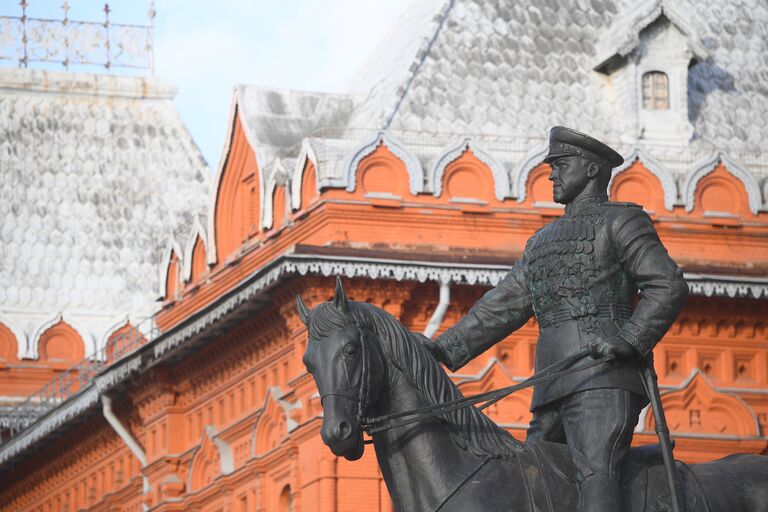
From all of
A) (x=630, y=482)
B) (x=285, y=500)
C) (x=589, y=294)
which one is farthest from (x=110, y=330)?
(x=630, y=482)

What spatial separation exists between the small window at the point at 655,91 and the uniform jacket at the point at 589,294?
26.3m

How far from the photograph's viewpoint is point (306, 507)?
1463 inches

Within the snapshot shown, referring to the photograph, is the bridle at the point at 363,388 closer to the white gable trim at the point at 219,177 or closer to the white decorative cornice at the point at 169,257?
the white gable trim at the point at 219,177

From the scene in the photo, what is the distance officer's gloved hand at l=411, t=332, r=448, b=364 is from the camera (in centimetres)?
1388

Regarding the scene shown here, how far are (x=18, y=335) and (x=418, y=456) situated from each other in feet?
154

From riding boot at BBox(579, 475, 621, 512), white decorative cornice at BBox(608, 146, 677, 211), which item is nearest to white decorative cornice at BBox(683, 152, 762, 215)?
white decorative cornice at BBox(608, 146, 677, 211)

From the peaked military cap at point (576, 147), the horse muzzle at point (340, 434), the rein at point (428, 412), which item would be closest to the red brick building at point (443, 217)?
the peaked military cap at point (576, 147)

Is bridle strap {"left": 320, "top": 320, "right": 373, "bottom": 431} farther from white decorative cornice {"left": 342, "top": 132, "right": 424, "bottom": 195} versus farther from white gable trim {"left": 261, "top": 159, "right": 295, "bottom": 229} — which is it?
white gable trim {"left": 261, "top": 159, "right": 295, "bottom": 229}

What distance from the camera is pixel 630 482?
13750mm

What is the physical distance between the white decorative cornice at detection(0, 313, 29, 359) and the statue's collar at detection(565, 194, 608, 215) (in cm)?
4597

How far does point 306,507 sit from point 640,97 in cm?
855

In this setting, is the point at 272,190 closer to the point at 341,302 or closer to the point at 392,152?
the point at 392,152

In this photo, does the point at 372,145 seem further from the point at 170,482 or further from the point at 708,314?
the point at 170,482

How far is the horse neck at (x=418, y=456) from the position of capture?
43.9ft
